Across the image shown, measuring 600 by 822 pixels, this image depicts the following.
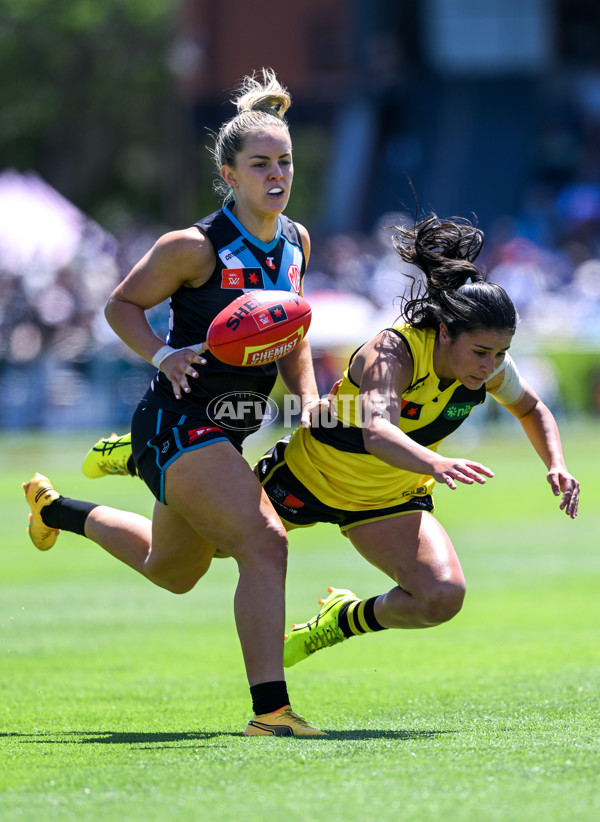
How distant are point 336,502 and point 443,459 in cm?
114

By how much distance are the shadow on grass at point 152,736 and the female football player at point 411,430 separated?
2.19 feet

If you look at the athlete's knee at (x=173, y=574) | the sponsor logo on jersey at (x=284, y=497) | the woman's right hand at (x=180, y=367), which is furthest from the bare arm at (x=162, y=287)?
the athlete's knee at (x=173, y=574)

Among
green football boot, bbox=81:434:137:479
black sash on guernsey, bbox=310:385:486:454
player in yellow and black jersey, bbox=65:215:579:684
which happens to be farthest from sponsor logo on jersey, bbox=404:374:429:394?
green football boot, bbox=81:434:137:479

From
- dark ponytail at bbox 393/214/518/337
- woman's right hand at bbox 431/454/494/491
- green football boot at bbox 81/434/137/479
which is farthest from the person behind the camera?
green football boot at bbox 81/434/137/479

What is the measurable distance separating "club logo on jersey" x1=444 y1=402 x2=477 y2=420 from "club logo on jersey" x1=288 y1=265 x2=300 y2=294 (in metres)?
0.81

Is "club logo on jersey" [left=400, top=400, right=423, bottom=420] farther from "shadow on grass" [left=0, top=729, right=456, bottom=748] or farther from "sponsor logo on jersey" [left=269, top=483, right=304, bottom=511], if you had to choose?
"shadow on grass" [left=0, top=729, right=456, bottom=748]

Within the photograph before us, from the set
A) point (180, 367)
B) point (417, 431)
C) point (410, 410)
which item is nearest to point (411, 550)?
point (417, 431)

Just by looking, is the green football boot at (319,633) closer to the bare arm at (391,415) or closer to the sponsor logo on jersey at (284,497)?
the sponsor logo on jersey at (284,497)

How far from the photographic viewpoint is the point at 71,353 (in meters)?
22.9

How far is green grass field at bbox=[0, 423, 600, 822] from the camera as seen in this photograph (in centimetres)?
383

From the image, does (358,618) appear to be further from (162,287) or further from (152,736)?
(162,287)

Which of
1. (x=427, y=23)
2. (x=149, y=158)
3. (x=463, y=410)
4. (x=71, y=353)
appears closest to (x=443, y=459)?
(x=463, y=410)

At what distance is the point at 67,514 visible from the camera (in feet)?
20.6

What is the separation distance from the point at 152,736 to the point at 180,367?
1450mm
